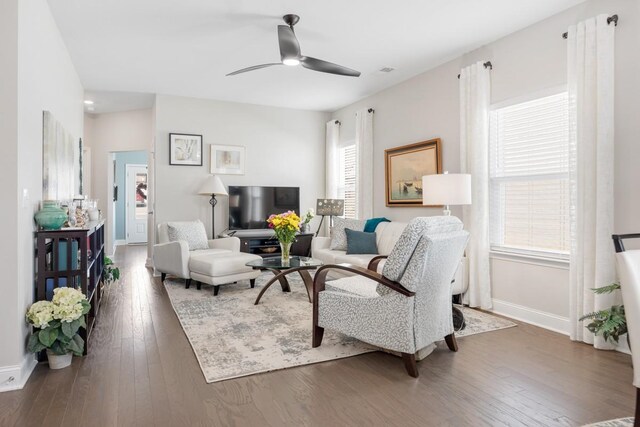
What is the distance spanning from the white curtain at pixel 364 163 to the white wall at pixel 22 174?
4.20 m

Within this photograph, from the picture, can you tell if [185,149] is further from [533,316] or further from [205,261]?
[533,316]

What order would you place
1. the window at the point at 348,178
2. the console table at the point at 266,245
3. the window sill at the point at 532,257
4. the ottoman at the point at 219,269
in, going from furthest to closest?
the window at the point at 348,178
the console table at the point at 266,245
the ottoman at the point at 219,269
the window sill at the point at 532,257

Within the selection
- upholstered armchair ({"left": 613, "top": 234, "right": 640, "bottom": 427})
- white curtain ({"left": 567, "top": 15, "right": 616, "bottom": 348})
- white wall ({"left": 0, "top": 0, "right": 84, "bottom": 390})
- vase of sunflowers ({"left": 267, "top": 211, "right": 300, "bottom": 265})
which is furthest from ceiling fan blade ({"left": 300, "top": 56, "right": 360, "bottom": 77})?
upholstered armchair ({"left": 613, "top": 234, "right": 640, "bottom": 427})

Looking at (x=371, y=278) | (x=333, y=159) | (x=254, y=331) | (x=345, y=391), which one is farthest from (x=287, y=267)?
(x=333, y=159)

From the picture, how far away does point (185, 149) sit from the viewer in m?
6.29

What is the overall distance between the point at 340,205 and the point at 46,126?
14.2 ft

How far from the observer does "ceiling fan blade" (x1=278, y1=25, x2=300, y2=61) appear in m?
3.36

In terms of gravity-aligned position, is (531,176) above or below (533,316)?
above

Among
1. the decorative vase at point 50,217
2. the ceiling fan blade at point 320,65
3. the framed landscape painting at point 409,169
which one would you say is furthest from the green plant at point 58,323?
the framed landscape painting at point 409,169

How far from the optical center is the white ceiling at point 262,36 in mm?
3408

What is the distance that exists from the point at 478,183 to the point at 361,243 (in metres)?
1.66

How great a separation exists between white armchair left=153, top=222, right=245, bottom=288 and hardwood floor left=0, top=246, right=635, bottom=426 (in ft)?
6.26

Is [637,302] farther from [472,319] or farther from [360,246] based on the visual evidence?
[360,246]

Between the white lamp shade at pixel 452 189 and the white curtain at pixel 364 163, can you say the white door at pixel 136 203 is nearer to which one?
the white curtain at pixel 364 163
